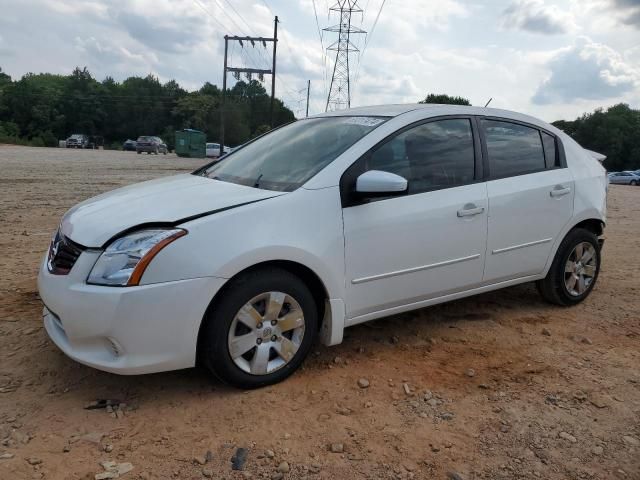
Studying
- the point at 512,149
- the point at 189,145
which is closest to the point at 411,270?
the point at 512,149

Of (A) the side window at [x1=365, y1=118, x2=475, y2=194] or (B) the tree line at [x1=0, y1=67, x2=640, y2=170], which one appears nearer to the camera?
(A) the side window at [x1=365, y1=118, x2=475, y2=194]

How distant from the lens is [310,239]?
120 inches

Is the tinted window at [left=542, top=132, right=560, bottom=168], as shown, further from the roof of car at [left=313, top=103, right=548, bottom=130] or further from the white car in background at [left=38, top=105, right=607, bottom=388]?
the roof of car at [left=313, top=103, right=548, bottom=130]

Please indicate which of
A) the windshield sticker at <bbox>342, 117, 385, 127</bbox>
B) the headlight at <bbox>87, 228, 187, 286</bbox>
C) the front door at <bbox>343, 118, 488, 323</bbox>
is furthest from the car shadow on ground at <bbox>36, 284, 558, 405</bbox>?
the windshield sticker at <bbox>342, 117, 385, 127</bbox>

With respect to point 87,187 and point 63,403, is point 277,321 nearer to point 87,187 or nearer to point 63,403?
point 63,403

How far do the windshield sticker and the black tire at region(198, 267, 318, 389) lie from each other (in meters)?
1.23

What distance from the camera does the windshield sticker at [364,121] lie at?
3.61m

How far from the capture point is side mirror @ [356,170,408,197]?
3.13 meters

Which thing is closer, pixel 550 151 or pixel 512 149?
pixel 512 149

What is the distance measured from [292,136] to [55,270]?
1.87m

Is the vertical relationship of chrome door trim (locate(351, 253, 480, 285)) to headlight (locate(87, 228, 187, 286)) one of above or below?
below

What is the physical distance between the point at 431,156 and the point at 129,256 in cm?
208

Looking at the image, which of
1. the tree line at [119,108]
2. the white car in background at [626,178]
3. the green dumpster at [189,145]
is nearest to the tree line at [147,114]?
the tree line at [119,108]

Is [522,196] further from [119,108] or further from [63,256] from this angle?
[119,108]
